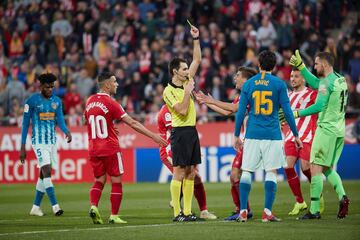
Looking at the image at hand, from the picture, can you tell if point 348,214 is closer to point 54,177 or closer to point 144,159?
point 144,159

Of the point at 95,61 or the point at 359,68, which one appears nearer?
the point at 359,68

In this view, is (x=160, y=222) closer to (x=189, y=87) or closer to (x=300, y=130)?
(x=189, y=87)

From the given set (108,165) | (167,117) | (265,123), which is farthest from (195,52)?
(167,117)

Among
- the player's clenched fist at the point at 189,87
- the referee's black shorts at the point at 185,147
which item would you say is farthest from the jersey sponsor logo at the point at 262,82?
the referee's black shorts at the point at 185,147

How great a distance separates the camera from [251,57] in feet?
88.1

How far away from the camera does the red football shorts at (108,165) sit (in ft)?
44.3

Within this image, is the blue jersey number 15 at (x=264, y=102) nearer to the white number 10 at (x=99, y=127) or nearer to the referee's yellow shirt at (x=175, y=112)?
the referee's yellow shirt at (x=175, y=112)

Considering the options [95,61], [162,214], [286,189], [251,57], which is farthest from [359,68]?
[162,214]

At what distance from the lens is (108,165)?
1352 cm

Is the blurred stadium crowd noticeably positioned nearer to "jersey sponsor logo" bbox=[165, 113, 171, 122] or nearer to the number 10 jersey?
"jersey sponsor logo" bbox=[165, 113, 171, 122]

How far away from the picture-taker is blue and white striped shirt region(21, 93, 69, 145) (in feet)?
53.6

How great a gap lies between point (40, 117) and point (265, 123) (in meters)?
5.46

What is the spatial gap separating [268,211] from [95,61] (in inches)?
708

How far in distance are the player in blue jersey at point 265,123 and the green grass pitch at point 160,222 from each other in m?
0.77
